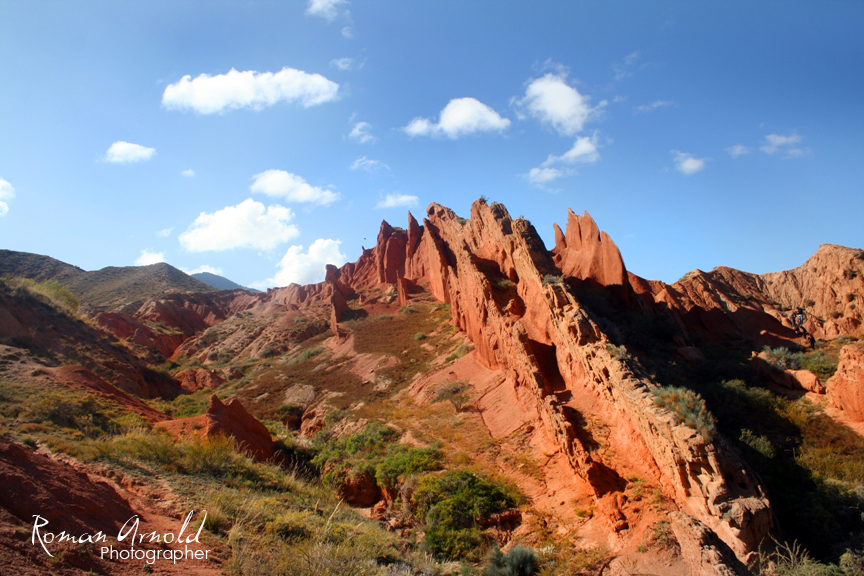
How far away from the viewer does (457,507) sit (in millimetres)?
11000

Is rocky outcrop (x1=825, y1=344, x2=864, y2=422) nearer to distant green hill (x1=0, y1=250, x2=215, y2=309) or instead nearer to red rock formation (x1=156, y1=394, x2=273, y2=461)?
red rock formation (x1=156, y1=394, x2=273, y2=461)

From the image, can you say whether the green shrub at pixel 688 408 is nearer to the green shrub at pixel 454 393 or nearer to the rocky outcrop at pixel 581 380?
the rocky outcrop at pixel 581 380

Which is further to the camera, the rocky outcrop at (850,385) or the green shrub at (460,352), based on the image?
the green shrub at (460,352)

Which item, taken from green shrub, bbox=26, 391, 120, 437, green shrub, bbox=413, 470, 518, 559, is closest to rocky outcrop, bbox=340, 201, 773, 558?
green shrub, bbox=413, 470, 518, 559

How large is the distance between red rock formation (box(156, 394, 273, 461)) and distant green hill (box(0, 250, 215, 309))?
61.8 metres

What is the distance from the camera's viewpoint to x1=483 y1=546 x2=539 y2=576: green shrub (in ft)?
26.0

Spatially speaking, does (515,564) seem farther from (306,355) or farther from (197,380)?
(197,380)

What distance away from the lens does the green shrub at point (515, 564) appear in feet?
26.0

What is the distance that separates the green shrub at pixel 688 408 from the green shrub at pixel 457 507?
4514mm

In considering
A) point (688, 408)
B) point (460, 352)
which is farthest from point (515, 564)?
point (460, 352)

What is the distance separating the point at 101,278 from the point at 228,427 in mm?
88276

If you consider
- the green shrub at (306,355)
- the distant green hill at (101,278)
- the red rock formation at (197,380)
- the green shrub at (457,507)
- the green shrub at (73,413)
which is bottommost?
the red rock formation at (197,380)

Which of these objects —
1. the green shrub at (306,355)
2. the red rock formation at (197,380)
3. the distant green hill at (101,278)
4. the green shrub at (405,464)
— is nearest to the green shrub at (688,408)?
the green shrub at (405,464)

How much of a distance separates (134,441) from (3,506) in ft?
21.0
